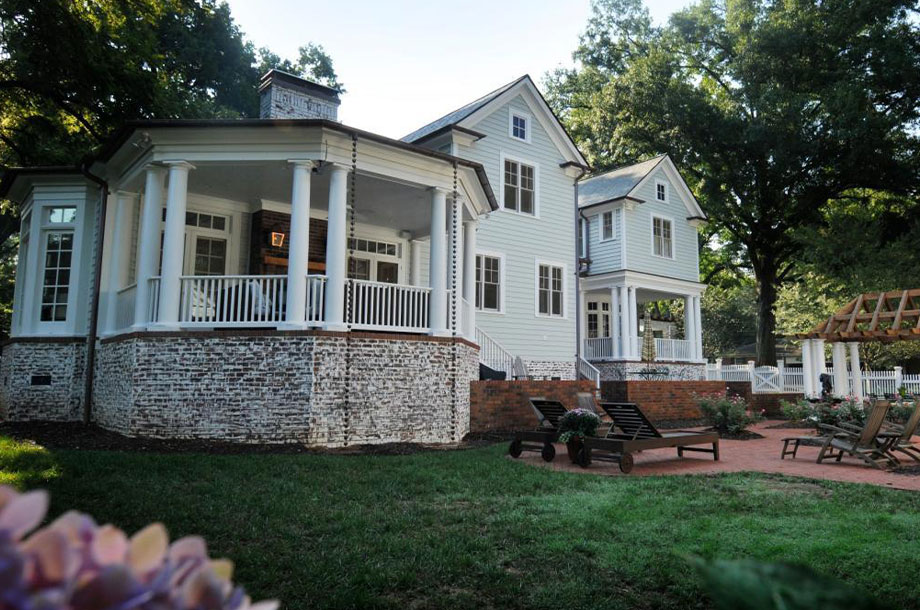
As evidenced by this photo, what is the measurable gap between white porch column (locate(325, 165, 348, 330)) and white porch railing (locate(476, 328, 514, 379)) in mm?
6153

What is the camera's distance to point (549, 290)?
19797 mm

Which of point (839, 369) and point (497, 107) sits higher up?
point (497, 107)

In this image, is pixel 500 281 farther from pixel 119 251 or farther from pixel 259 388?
pixel 119 251

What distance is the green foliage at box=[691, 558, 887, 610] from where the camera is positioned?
0.60 m

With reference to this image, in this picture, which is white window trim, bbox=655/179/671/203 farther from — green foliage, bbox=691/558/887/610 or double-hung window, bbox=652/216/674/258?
green foliage, bbox=691/558/887/610

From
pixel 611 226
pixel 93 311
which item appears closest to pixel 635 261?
pixel 611 226

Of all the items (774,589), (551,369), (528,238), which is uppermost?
(528,238)

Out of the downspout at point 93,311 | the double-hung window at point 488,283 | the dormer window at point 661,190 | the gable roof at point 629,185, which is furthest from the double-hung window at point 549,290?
the downspout at point 93,311

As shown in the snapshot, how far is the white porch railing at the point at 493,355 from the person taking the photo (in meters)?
16.9

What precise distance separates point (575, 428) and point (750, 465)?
105 inches

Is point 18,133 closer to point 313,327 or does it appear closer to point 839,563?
point 313,327

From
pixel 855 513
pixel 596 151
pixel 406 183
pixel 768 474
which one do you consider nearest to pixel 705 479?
pixel 768 474

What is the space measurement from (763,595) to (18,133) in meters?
21.3

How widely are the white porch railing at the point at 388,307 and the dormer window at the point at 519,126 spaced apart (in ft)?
28.1
